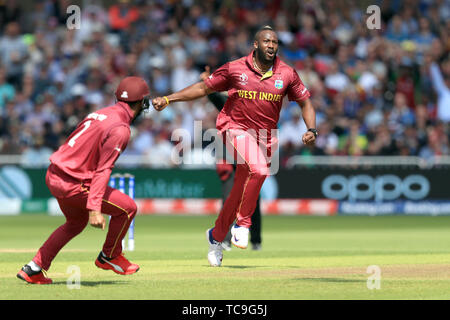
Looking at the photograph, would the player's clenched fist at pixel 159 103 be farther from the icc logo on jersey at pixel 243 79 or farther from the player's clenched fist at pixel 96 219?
the player's clenched fist at pixel 96 219

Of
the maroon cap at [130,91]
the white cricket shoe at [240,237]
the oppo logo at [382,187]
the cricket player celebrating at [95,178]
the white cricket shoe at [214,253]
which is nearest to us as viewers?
the cricket player celebrating at [95,178]

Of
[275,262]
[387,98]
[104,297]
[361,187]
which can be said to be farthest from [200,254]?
[387,98]

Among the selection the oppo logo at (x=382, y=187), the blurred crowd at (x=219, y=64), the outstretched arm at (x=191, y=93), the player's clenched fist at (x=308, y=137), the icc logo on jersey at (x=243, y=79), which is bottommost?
the player's clenched fist at (x=308, y=137)

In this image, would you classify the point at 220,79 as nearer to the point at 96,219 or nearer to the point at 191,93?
the point at 191,93

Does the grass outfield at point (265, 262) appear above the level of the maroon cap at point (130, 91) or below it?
below

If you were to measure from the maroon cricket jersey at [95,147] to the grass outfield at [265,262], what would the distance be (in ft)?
3.76

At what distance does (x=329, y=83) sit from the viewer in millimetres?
26250

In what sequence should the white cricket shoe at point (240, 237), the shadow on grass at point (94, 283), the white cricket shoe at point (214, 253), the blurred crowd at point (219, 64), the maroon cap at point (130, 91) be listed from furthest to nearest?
the blurred crowd at point (219, 64) → the white cricket shoe at point (214, 253) → the white cricket shoe at point (240, 237) → the shadow on grass at point (94, 283) → the maroon cap at point (130, 91)

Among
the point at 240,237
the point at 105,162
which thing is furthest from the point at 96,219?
the point at 240,237

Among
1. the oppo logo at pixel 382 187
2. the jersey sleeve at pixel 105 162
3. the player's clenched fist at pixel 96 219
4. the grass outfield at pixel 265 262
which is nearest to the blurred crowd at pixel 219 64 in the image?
the oppo logo at pixel 382 187

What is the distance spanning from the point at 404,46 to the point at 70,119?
913 centimetres

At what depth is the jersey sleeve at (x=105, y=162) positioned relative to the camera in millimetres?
9492

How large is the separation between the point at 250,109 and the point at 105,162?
2788 millimetres

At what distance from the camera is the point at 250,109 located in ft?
39.0
